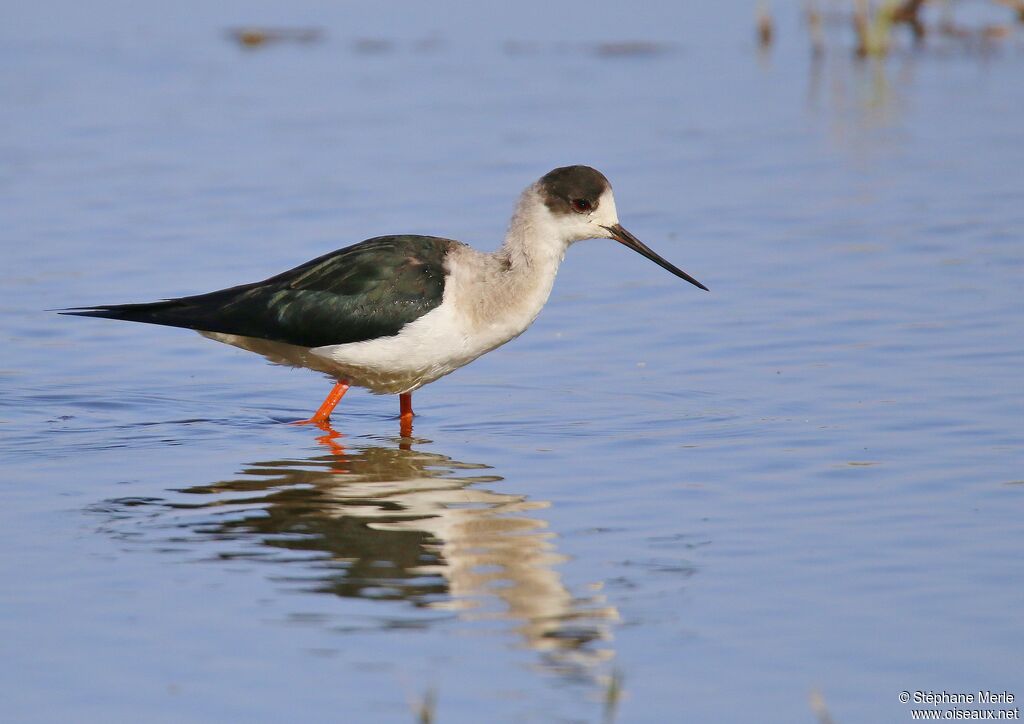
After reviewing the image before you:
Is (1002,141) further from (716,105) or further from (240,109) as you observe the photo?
(240,109)

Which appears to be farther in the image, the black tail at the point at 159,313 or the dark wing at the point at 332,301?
the black tail at the point at 159,313

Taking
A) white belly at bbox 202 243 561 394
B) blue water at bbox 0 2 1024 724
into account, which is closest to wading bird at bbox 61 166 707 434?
white belly at bbox 202 243 561 394

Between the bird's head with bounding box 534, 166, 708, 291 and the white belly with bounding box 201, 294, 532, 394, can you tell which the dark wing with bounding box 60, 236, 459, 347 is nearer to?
the white belly with bounding box 201, 294, 532, 394

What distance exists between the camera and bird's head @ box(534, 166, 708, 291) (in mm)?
8367

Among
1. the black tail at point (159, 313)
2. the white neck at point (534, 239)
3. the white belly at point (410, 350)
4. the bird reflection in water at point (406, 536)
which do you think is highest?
the white neck at point (534, 239)

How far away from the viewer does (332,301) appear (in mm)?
8227

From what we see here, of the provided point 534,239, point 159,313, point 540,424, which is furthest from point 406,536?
point 159,313

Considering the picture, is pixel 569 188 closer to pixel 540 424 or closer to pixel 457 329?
pixel 457 329

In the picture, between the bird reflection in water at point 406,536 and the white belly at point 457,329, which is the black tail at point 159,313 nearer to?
the white belly at point 457,329

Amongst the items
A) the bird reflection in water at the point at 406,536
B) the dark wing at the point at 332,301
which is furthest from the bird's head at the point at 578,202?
the bird reflection in water at the point at 406,536

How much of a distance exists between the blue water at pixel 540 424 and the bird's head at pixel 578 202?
0.91m

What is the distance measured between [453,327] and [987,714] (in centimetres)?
373

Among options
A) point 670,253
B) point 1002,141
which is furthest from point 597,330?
point 1002,141

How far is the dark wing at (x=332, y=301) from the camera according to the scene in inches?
319
